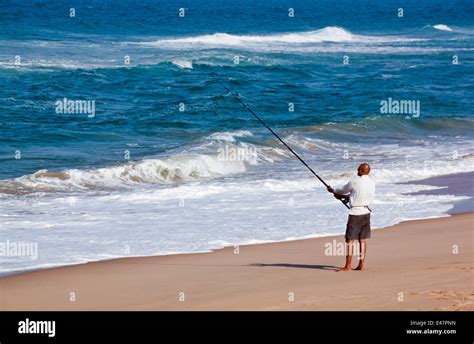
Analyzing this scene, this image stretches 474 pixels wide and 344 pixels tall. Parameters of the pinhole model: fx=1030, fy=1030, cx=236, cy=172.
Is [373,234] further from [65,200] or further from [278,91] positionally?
[278,91]

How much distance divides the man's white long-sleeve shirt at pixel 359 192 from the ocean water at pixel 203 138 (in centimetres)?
212

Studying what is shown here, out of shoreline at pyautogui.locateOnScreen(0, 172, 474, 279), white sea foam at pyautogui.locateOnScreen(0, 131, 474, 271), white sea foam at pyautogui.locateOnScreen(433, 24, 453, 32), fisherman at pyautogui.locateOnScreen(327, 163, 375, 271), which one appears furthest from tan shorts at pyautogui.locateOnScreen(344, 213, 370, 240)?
white sea foam at pyautogui.locateOnScreen(433, 24, 453, 32)

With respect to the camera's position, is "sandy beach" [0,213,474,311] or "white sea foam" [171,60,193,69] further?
"white sea foam" [171,60,193,69]

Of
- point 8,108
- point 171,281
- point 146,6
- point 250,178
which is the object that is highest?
point 146,6

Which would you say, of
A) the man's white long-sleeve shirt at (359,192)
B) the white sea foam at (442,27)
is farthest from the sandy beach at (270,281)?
the white sea foam at (442,27)

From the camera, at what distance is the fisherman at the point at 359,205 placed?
9797 millimetres

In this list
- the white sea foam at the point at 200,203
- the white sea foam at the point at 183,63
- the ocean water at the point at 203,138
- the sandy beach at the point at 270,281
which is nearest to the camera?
the sandy beach at the point at 270,281

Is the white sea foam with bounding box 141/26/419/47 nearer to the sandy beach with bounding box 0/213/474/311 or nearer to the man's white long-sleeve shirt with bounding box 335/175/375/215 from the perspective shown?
the sandy beach with bounding box 0/213/474/311

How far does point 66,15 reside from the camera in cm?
5966

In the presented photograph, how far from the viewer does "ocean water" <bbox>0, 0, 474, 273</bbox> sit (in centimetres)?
1263

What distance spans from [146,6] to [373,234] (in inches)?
2784

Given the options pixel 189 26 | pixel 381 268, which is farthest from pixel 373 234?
pixel 189 26

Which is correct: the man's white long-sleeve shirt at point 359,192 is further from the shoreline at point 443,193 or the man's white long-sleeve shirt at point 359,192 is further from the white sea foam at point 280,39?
the white sea foam at point 280,39

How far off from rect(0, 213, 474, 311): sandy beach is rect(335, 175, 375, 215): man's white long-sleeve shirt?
1.94 feet
